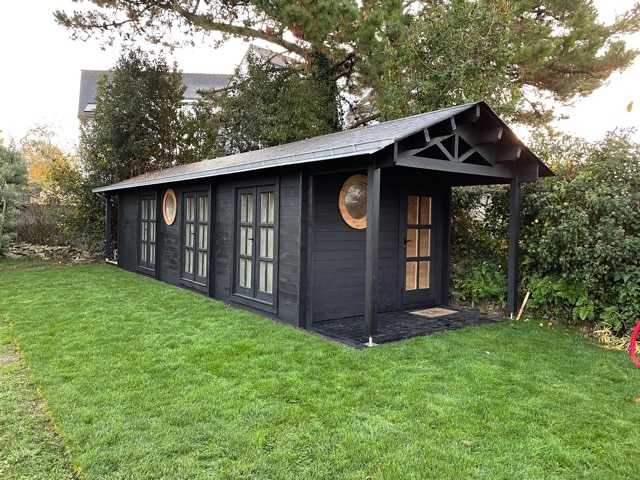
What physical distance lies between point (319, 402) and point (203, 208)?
487 cm

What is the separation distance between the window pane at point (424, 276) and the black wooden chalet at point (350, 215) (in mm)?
24

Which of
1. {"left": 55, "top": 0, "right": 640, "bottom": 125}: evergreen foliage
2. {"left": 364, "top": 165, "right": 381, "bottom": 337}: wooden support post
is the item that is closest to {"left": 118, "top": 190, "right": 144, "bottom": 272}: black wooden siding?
{"left": 55, "top": 0, "right": 640, "bottom": 125}: evergreen foliage

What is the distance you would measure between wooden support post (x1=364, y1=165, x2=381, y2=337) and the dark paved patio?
0.24m

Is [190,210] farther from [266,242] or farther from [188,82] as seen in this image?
[188,82]

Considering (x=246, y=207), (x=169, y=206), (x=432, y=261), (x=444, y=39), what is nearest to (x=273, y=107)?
(x=169, y=206)

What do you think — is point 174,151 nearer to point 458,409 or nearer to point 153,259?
point 153,259

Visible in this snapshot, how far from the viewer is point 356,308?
17.9 ft

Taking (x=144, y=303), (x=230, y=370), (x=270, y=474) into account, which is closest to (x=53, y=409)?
(x=230, y=370)

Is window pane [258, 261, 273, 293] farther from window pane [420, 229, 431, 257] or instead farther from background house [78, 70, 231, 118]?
background house [78, 70, 231, 118]

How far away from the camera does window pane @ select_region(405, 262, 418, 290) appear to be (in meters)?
6.07

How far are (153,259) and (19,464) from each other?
694 cm

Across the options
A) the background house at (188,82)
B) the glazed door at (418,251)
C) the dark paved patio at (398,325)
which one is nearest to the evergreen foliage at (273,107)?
the glazed door at (418,251)

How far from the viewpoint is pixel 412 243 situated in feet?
20.0

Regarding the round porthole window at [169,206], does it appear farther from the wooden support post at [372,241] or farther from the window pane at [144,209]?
the wooden support post at [372,241]
